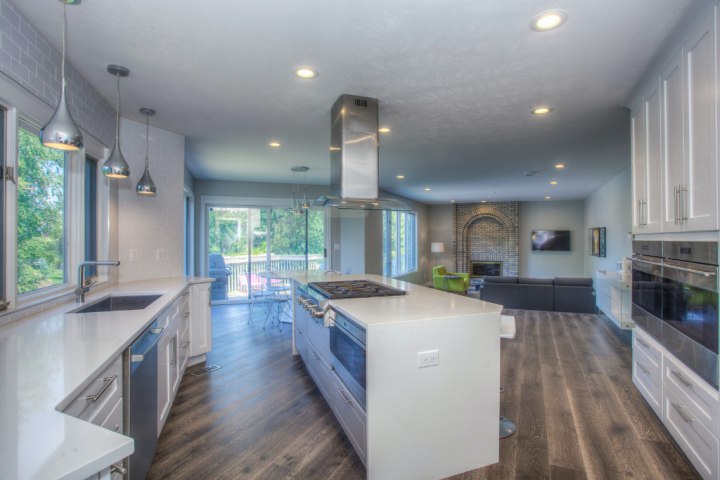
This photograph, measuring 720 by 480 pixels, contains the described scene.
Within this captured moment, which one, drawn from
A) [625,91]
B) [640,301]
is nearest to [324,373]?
[640,301]

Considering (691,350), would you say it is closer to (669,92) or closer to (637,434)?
(637,434)

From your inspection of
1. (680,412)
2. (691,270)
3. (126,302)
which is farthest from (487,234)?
(126,302)

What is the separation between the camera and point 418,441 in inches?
79.4

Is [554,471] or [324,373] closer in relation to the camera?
[554,471]

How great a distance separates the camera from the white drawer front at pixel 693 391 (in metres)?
1.80

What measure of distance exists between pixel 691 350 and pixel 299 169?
17.1 ft

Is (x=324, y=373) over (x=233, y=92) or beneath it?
beneath

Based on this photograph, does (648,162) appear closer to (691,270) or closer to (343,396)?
(691,270)

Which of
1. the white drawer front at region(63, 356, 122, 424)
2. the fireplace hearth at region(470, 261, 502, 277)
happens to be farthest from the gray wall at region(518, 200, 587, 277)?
the white drawer front at region(63, 356, 122, 424)

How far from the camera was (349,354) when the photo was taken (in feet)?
7.39

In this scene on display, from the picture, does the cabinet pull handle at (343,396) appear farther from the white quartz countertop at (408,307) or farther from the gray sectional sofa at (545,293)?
the gray sectional sofa at (545,293)

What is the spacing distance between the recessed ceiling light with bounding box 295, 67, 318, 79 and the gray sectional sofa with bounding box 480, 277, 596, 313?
5513mm

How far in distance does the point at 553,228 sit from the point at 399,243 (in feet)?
14.8

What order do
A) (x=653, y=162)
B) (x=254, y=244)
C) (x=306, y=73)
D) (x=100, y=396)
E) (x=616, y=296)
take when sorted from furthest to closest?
(x=254, y=244) → (x=616, y=296) → (x=306, y=73) → (x=653, y=162) → (x=100, y=396)
